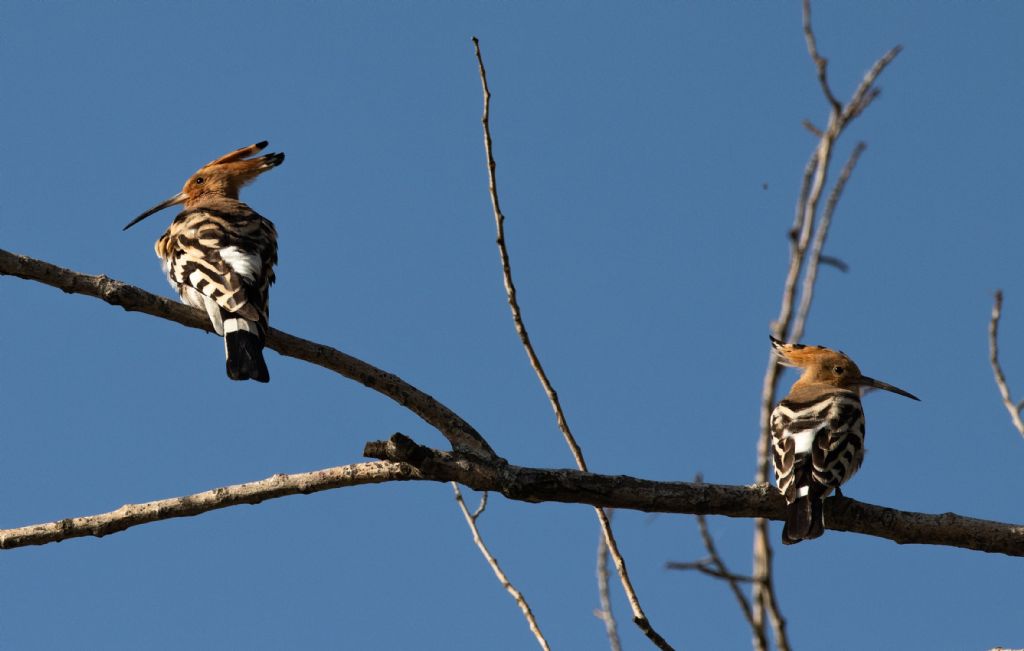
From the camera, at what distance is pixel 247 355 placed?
3936mm

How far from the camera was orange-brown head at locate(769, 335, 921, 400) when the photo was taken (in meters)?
5.12

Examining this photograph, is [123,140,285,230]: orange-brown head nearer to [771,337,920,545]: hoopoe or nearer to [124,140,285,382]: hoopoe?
[124,140,285,382]: hoopoe

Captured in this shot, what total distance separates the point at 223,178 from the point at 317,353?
135 inches

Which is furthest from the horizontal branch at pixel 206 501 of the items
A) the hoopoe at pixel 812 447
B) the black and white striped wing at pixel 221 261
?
the black and white striped wing at pixel 221 261

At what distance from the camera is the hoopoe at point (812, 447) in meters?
3.33

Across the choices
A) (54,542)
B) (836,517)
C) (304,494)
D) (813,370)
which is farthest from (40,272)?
(813,370)

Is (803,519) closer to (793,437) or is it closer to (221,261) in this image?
(793,437)

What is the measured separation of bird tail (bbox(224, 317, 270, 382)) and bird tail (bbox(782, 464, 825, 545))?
1.74 metres

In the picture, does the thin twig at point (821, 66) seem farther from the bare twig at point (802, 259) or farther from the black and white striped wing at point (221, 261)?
the black and white striped wing at point (221, 261)

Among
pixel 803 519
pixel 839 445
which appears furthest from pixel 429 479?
pixel 839 445

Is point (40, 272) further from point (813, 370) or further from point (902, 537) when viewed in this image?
point (813, 370)

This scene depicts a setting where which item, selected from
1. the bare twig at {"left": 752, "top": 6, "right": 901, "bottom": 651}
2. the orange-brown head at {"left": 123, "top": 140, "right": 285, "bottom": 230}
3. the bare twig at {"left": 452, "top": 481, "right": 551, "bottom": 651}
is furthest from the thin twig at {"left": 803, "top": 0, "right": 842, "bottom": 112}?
the orange-brown head at {"left": 123, "top": 140, "right": 285, "bottom": 230}

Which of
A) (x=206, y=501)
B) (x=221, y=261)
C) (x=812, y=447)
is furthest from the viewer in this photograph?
(x=221, y=261)

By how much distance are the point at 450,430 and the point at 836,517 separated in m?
1.18
